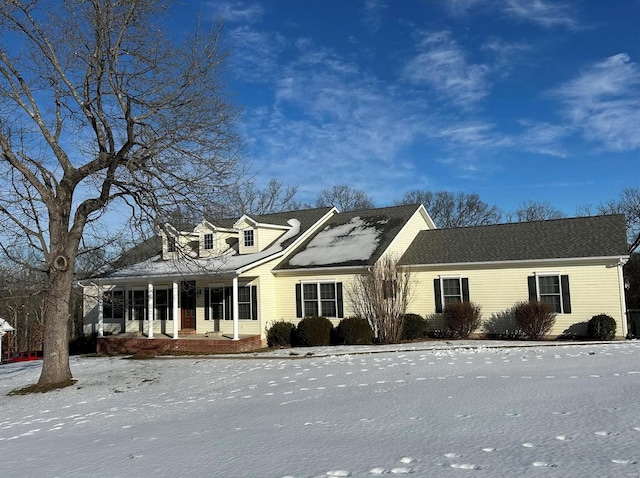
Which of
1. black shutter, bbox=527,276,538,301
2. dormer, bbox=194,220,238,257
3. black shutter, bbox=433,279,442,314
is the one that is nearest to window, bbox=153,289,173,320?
dormer, bbox=194,220,238,257

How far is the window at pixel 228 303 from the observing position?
22.1m

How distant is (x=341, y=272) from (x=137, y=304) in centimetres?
975

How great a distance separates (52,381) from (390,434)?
A: 9945 millimetres

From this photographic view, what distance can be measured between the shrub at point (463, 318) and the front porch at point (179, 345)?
716 cm

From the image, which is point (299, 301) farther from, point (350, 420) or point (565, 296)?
point (350, 420)

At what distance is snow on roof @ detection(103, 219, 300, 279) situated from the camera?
21.3 metres

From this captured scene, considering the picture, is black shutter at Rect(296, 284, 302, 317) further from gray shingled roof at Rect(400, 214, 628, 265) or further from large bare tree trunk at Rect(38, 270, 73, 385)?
large bare tree trunk at Rect(38, 270, 73, 385)

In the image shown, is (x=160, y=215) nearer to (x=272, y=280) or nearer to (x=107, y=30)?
(x=107, y=30)

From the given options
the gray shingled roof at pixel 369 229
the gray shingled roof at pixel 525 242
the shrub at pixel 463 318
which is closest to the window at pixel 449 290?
the shrub at pixel 463 318

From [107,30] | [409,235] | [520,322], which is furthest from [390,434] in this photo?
[409,235]

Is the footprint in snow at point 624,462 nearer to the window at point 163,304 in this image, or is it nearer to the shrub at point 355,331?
A: the shrub at point 355,331

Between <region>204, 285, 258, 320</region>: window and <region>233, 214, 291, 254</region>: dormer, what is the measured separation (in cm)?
207

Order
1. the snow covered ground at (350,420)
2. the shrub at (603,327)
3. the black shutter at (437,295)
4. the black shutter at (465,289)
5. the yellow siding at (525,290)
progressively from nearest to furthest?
the snow covered ground at (350,420), the shrub at (603,327), the yellow siding at (525,290), the black shutter at (465,289), the black shutter at (437,295)

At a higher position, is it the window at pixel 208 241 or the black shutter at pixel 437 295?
the window at pixel 208 241
